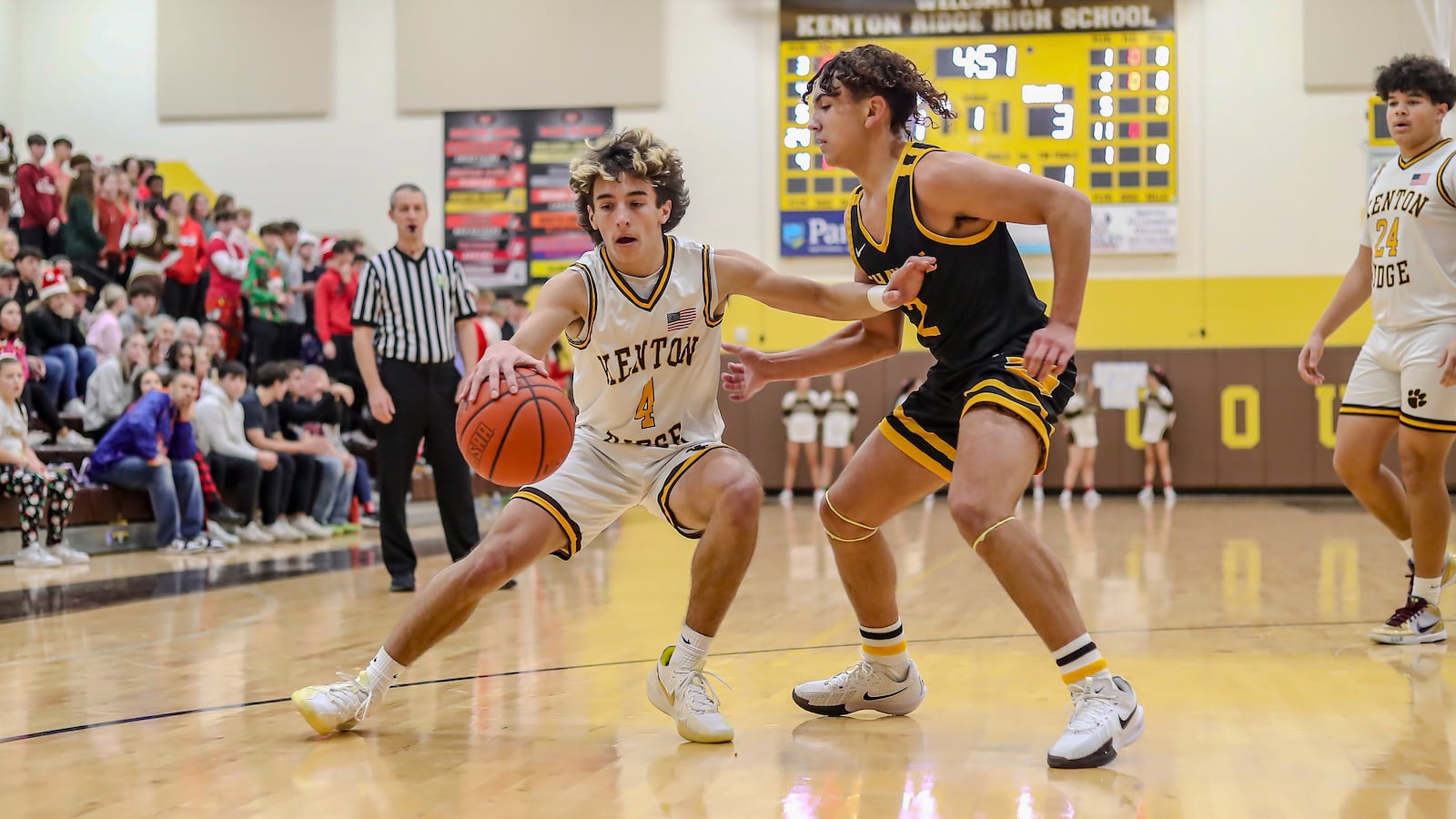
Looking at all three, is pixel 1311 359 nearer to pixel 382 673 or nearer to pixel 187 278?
pixel 382 673

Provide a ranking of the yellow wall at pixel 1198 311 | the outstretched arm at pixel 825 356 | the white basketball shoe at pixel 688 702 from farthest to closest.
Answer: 1. the yellow wall at pixel 1198 311
2. the outstretched arm at pixel 825 356
3. the white basketball shoe at pixel 688 702

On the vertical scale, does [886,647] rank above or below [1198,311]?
below

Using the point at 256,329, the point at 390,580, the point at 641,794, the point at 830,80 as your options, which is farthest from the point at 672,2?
the point at 641,794

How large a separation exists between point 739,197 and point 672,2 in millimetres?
2711

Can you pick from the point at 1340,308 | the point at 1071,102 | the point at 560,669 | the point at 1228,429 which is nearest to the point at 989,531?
the point at 560,669

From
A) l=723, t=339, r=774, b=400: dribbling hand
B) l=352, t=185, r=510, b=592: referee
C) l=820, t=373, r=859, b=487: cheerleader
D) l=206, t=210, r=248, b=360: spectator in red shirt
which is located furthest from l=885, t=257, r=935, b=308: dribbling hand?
l=820, t=373, r=859, b=487: cheerleader

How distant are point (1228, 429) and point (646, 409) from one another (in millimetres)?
14072

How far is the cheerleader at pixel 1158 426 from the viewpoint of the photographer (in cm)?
1566

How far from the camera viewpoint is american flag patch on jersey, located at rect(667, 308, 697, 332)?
3.60m

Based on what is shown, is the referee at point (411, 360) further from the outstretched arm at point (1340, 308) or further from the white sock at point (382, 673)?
the outstretched arm at point (1340, 308)

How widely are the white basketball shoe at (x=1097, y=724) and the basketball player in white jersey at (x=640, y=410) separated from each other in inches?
32.7

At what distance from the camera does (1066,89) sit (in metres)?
15.7

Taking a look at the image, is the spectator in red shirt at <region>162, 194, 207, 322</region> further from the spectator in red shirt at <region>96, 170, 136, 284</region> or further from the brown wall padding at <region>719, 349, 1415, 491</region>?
the brown wall padding at <region>719, 349, 1415, 491</region>

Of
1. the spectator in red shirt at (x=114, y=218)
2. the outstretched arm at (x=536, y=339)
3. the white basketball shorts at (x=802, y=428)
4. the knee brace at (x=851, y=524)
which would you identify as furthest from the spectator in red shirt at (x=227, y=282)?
the knee brace at (x=851, y=524)
